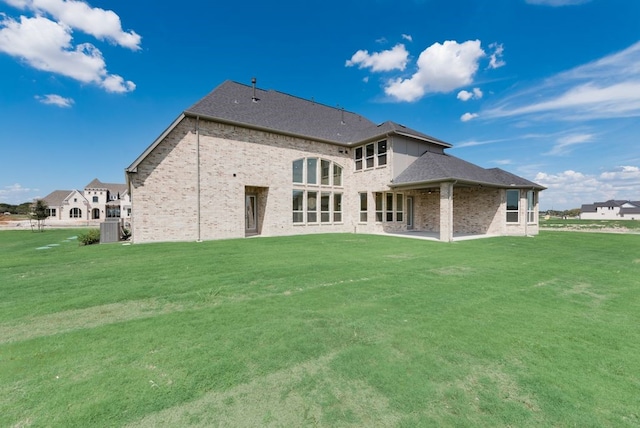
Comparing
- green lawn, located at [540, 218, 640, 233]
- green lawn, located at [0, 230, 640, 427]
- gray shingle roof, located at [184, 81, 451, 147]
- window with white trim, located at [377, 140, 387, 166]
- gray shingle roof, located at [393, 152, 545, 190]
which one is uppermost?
gray shingle roof, located at [184, 81, 451, 147]

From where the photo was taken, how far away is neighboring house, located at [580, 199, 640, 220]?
225 feet

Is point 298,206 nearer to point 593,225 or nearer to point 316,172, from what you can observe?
point 316,172

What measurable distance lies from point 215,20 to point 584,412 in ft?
67.2

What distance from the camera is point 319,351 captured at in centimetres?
309

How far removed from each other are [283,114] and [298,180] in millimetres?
4938

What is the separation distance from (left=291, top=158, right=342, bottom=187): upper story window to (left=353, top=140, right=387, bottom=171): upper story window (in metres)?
1.58

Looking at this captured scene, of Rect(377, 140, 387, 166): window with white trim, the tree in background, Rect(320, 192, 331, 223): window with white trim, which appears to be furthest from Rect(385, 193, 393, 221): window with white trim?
the tree in background

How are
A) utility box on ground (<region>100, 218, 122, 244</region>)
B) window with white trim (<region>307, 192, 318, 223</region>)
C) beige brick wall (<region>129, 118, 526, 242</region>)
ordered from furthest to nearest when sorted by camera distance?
window with white trim (<region>307, 192, 318, 223</region>) < utility box on ground (<region>100, 218, 122, 244</region>) < beige brick wall (<region>129, 118, 526, 242</region>)

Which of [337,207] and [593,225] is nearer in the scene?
[337,207]

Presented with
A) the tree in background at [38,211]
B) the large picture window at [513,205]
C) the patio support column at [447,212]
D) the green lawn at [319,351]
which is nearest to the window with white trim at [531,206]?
the large picture window at [513,205]

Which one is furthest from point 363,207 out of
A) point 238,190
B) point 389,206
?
point 238,190

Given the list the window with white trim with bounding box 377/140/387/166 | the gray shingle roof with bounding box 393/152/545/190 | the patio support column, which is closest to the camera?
the patio support column

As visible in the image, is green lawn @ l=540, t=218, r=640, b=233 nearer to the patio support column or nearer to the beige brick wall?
the beige brick wall

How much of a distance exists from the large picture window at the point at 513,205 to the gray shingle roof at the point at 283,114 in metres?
5.47
